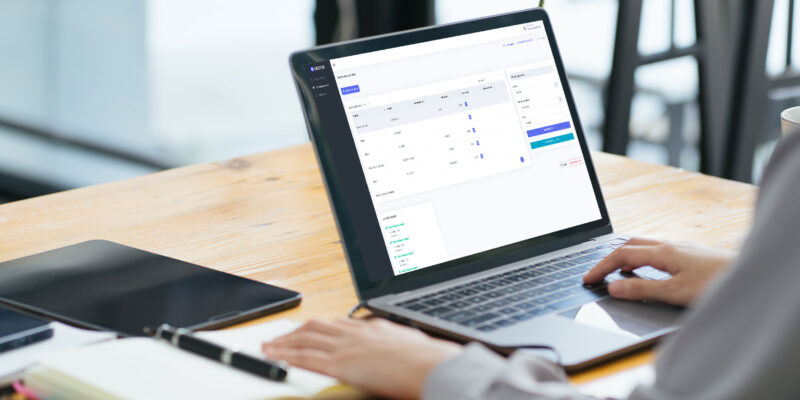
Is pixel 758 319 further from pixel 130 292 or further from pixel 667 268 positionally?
pixel 130 292

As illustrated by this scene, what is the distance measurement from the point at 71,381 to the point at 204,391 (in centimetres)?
11

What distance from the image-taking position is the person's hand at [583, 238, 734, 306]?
908 mm

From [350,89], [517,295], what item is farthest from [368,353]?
[350,89]

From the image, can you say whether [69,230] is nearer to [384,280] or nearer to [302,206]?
[302,206]

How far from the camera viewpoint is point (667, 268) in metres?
0.95

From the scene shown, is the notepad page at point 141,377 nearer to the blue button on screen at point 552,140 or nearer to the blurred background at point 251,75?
the blue button on screen at point 552,140

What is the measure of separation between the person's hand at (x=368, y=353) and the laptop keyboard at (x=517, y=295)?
0.11 metres

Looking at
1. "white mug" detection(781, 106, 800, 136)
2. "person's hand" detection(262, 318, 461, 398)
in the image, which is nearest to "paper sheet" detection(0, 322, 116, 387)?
"person's hand" detection(262, 318, 461, 398)

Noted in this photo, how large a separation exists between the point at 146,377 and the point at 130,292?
0.28 meters

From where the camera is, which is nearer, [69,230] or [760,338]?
[760,338]

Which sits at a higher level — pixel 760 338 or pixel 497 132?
pixel 497 132

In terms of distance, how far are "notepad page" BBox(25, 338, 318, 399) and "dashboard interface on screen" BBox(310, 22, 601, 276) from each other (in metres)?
0.26

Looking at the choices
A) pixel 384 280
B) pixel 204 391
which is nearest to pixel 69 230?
pixel 384 280

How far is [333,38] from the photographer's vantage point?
3170 mm
